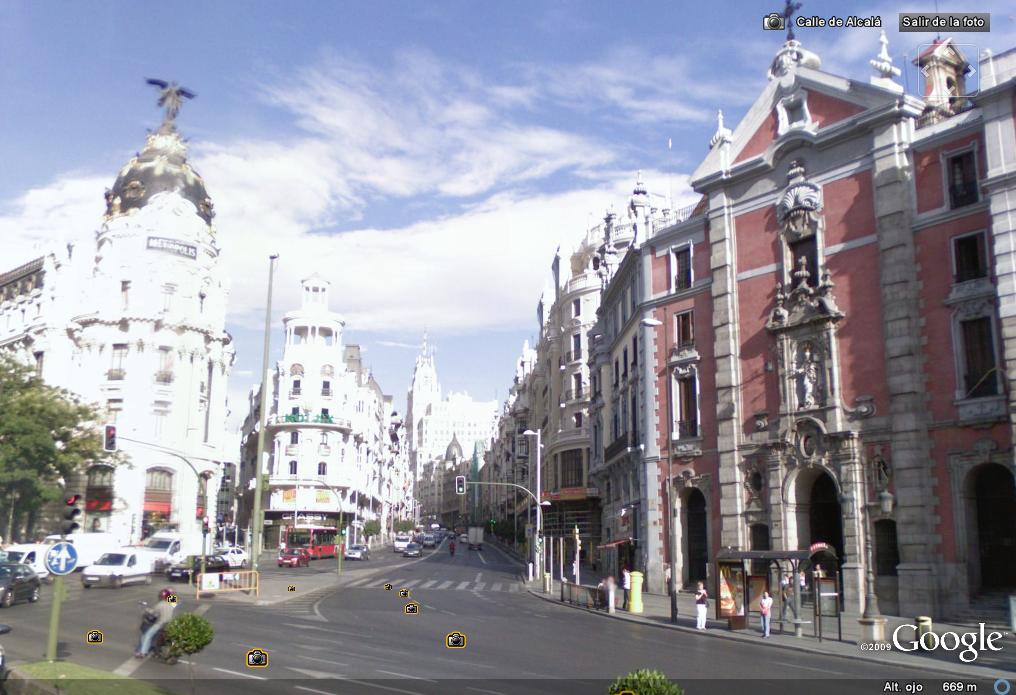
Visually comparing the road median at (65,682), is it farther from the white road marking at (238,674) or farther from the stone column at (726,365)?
the stone column at (726,365)

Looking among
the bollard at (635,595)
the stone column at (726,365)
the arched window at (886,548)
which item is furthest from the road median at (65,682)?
the stone column at (726,365)

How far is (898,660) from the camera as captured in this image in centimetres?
2198

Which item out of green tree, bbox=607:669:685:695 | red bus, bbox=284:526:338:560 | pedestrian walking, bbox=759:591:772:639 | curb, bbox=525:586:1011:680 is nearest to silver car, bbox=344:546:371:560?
red bus, bbox=284:526:338:560

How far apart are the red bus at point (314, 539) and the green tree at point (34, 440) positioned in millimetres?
22285

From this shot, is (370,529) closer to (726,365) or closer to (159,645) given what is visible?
(726,365)

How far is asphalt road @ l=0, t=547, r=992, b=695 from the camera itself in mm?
16844

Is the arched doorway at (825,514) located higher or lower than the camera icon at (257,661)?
higher

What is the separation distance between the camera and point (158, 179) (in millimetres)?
77938

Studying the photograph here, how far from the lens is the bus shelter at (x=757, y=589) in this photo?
2741 cm

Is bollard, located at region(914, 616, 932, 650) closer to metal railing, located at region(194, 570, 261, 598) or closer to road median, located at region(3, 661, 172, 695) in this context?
road median, located at region(3, 661, 172, 695)

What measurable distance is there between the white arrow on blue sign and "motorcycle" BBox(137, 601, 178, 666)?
2.77 meters

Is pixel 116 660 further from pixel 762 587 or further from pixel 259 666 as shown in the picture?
pixel 762 587

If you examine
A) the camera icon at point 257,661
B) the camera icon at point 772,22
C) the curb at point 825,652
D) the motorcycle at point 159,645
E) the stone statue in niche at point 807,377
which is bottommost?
the curb at point 825,652

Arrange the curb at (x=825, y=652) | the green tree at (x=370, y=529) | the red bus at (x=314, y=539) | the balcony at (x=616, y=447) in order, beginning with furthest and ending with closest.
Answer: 1. the green tree at (x=370, y=529)
2. the red bus at (x=314, y=539)
3. the balcony at (x=616, y=447)
4. the curb at (x=825, y=652)
